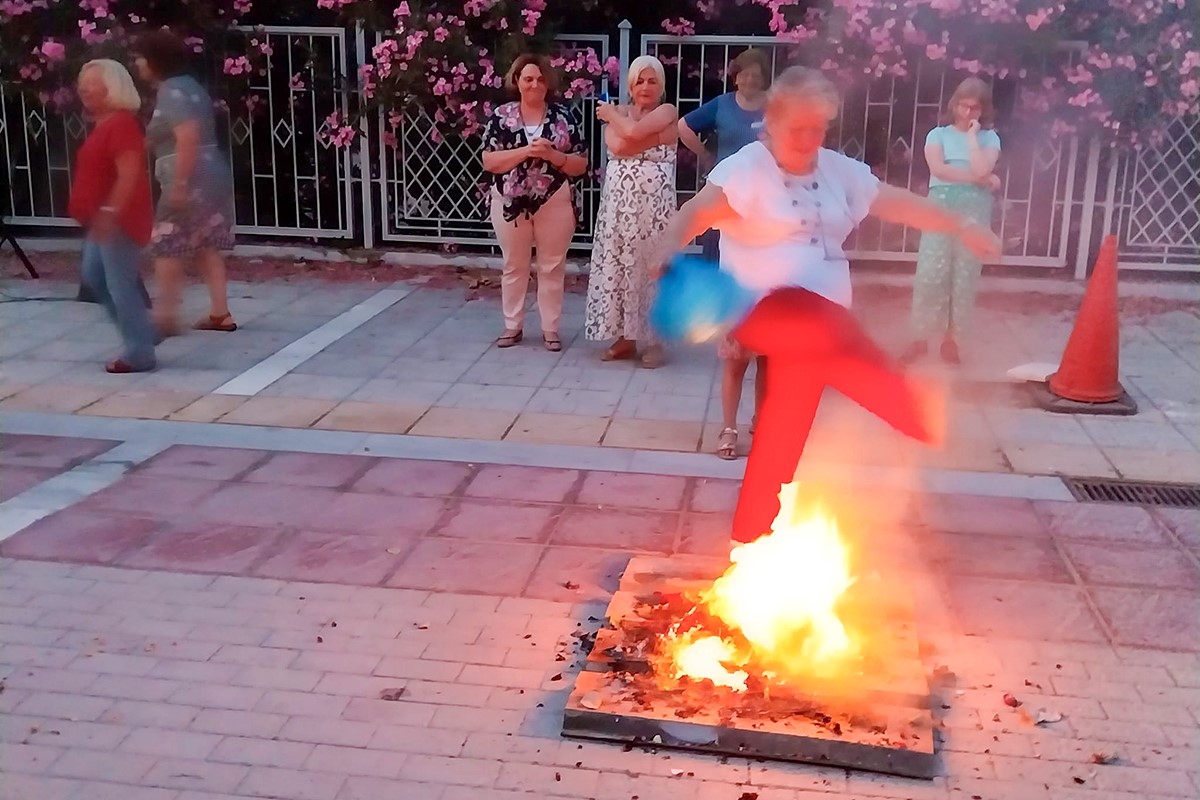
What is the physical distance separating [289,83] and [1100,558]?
8.28 meters

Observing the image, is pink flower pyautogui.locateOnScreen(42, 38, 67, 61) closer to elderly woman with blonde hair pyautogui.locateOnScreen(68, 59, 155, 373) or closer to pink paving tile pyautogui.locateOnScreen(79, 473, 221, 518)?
elderly woman with blonde hair pyautogui.locateOnScreen(68, 59, 155, 373)

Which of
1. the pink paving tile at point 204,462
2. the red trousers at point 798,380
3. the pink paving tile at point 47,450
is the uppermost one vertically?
the red trousers at point 798,380

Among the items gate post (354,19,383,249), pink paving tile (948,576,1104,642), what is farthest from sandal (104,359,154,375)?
pink paving tile (948,576,1104,642)

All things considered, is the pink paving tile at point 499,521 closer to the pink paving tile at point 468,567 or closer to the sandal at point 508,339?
the pink paving tile at point 468,567

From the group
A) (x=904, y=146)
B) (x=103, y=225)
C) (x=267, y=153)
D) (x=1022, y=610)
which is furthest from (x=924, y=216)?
(x=267, y=153)

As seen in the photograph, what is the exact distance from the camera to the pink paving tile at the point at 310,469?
5109 millimetres

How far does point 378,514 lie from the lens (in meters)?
4.77

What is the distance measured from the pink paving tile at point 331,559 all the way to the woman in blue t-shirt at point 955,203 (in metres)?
3.75

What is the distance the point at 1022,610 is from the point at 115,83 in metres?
5.25

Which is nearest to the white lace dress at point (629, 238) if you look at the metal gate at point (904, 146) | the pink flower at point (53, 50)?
the metal gate at point (904, 146)

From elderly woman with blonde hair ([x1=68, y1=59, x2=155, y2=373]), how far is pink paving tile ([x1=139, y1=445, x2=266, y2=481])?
1526 millimetres

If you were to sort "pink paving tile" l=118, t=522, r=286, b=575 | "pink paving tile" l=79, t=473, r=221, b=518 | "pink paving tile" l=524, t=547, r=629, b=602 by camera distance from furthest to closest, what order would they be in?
1. "pink paving tile" l=79, t=473, r=221, b=518
2. "pink paving tile" l=118, t=522, r=286, b=575
3. "pink paving tile" l=524, t=547, r=629, b=602

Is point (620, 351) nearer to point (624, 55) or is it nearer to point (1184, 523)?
point (1184, 523)

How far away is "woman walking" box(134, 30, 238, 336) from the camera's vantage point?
22.3 feet
